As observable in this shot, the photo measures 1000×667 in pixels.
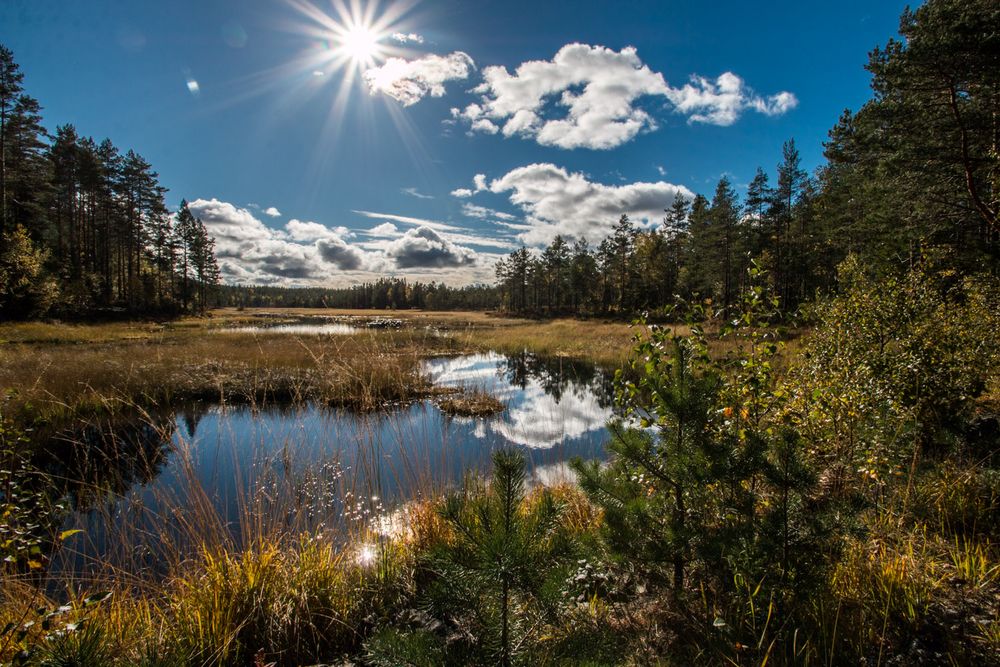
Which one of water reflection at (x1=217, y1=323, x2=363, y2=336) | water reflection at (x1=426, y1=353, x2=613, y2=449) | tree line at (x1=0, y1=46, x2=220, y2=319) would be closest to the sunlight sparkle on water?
water reflection at (x1=426, y1=353, x2=613, y2=449)

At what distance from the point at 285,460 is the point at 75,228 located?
5027 cm

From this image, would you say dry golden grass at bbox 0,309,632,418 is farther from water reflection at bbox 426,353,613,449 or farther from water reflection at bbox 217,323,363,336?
water reflection at bbox 426,353,613,449

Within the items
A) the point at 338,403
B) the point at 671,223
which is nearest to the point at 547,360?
the point at 338,403

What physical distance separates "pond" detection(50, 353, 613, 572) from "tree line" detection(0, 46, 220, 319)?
24.3 meters

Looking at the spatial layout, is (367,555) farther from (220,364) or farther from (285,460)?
(220,364)

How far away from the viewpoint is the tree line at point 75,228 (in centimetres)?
2333

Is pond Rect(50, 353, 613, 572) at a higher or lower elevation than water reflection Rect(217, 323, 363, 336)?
lower

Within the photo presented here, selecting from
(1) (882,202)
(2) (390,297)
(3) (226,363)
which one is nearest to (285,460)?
(3) (226,363)

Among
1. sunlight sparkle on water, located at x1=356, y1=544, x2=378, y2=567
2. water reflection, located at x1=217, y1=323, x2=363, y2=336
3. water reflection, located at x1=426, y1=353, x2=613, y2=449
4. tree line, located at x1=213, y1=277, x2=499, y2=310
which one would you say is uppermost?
tree line, located at x1=213, y1=277, x2=499, y2=310

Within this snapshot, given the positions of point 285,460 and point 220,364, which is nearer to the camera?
point 285,460

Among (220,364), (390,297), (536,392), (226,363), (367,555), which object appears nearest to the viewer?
(367,555)

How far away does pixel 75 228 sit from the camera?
36188 millimetres

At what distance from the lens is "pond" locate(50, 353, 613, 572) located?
3793 mm

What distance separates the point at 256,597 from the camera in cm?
268
